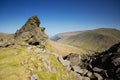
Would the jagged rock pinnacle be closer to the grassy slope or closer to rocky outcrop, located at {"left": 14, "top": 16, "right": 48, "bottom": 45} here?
rocky outcrop, located at {"left": 14, "top": 16, "right": 48, "bottom": 45}

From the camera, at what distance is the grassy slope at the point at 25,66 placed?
130 ft

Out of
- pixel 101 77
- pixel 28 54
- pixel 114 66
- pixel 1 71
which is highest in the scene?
pixel 28 54

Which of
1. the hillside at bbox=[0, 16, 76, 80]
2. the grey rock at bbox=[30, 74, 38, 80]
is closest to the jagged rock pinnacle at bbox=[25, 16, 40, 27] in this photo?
the hillside at bbox=[0, 16, 76, 80]

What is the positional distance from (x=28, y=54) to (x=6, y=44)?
1744 centimetres

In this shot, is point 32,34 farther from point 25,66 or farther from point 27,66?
point 25,66

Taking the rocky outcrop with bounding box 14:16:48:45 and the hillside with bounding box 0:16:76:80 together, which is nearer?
the hillside with bounding box 0:16:76:80

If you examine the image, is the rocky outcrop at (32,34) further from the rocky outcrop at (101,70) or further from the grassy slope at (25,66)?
the rocky outcrop at (101,70)

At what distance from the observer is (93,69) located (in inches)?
2825

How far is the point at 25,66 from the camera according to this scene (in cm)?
4434

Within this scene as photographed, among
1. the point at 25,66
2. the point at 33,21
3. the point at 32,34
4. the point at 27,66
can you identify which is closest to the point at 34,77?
the point at 27,66

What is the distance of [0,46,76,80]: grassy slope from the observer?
39594mm

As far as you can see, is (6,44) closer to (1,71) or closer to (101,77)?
(1,71)

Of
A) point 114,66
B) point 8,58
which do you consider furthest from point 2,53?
point 114,66

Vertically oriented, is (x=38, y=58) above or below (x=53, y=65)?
above
